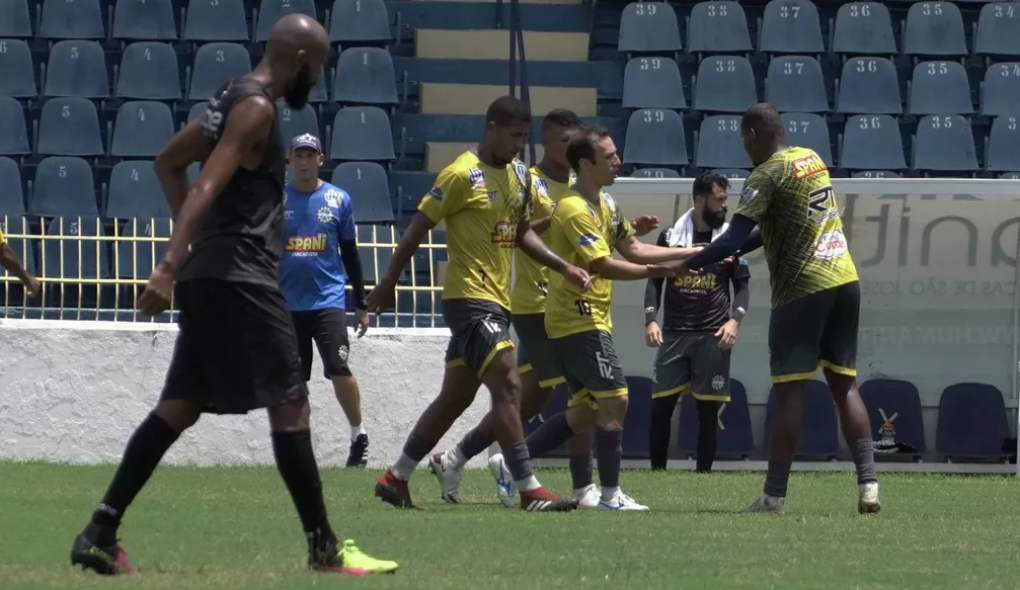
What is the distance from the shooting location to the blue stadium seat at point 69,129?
1661cm

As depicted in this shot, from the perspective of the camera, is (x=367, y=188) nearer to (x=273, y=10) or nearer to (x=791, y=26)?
(x=273, y=10)

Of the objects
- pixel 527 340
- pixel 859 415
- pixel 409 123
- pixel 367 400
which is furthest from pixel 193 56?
pixel 859 415

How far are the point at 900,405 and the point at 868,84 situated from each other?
222 inches

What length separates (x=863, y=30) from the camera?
18.1 metres

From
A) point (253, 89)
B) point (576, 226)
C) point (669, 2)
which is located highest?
point (669, 2)

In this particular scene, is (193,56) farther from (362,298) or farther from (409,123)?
(362,298)

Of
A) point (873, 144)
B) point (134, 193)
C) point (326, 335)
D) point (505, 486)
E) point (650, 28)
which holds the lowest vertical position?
point (505, 486)

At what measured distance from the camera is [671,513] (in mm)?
8297

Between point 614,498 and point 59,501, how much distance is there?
272cm

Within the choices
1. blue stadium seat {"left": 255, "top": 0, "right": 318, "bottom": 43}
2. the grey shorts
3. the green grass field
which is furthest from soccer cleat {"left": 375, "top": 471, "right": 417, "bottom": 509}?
blue stadium seat {"left": 255, "top": 0, "right": 318, "bottom": 43}

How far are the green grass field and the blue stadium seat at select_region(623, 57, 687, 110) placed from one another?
25.4 ft

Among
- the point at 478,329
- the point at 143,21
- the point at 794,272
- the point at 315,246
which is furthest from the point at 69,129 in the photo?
the point at 794,272

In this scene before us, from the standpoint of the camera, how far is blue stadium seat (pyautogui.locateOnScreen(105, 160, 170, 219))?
15.8 m

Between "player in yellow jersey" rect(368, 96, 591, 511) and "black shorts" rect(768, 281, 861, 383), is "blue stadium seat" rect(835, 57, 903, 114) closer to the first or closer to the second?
"black shorts" rect(768, 281, 861, 383)
